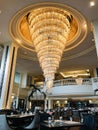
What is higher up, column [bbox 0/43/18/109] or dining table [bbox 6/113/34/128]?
column [bbox 0/43/18/109]

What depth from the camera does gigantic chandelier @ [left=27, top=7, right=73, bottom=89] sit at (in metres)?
7.14

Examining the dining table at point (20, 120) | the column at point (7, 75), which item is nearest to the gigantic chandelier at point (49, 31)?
the column at point (7, 75)

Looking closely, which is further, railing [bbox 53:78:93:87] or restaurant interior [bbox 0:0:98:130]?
railing [bbox 53:78:93:87]

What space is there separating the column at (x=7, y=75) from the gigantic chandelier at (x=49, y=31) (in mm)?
2247

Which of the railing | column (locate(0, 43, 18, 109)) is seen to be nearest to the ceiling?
column (locate(0, 43, 18, 109))

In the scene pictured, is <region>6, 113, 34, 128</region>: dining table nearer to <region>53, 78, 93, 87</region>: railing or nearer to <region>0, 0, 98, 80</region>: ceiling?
<region>0, 0, 98, 80</region>: ceiling

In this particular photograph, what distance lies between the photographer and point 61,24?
23.9 feet

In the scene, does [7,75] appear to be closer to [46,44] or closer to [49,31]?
[46,44]

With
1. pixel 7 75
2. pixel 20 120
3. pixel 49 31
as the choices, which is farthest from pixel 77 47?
pixel 20 120

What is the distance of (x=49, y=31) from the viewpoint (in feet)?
23.2

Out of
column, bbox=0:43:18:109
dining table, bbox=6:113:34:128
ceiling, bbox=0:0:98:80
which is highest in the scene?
ceiling, bbox=0:0:98:80

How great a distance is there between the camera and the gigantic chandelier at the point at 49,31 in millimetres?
7137

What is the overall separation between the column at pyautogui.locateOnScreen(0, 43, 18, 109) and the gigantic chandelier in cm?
225

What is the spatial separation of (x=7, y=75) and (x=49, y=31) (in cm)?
360
